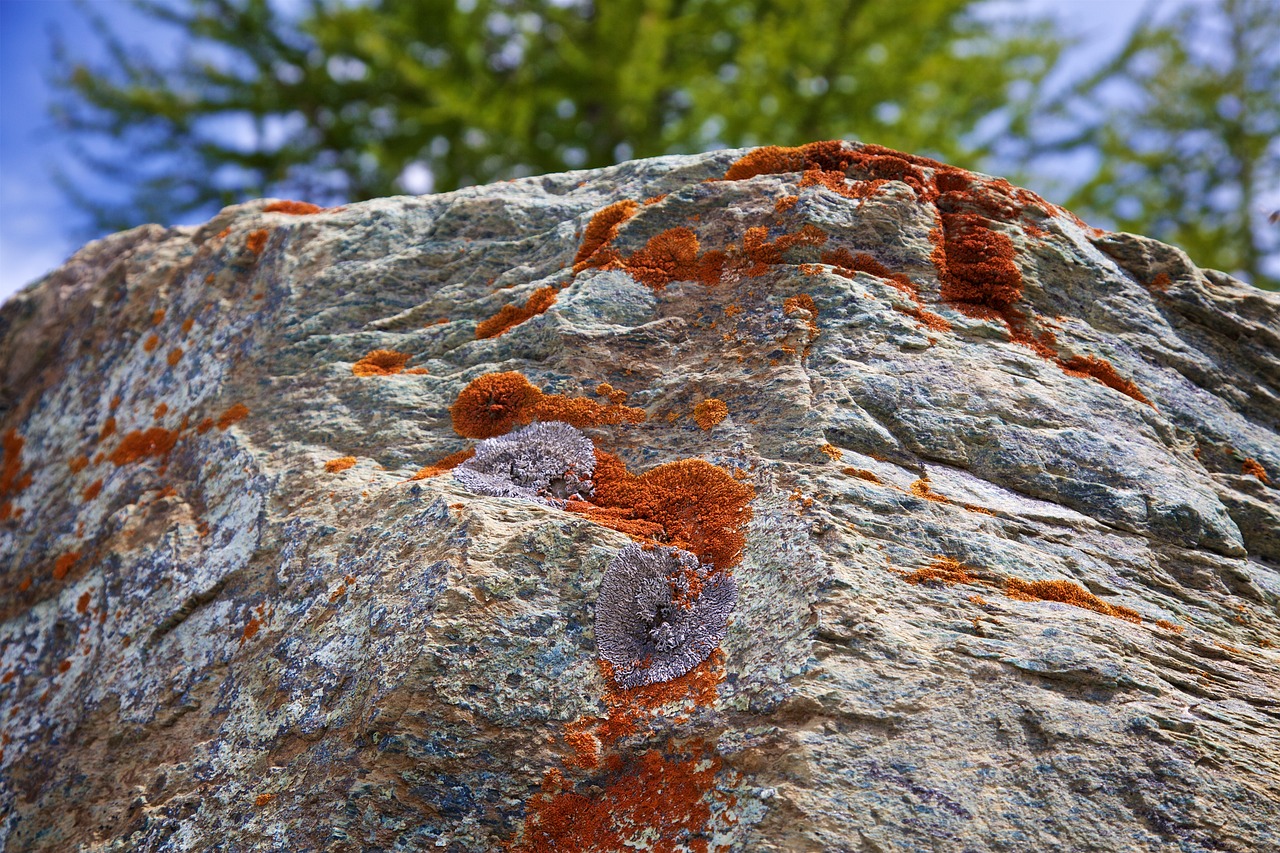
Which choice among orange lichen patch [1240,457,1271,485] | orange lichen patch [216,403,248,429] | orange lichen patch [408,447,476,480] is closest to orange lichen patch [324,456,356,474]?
orange lichen patch [408,447,476,480]

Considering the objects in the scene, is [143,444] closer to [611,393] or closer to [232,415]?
[232,415]

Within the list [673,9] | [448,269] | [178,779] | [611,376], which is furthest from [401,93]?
[178,779]

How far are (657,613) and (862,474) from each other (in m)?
0.96

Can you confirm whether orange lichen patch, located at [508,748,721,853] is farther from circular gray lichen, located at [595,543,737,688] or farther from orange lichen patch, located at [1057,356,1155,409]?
orange lichen patch, located at [1057,356,1155,409]

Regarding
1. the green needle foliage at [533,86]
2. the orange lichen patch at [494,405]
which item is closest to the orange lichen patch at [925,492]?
the orange lichen patch at [494,405]

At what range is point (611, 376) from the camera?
164 inches

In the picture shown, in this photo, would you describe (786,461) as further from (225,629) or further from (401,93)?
(401,93)

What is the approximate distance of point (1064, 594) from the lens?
10.9 ft

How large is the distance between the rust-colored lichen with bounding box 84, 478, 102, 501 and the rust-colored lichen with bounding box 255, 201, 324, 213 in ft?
6.55

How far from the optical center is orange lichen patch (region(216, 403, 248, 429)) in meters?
4.54

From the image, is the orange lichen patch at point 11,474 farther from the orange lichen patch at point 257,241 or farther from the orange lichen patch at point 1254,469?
the orange lichen patch at point 1254,469

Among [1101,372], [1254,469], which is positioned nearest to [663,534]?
[1101,372]

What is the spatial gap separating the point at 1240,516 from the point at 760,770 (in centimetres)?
259

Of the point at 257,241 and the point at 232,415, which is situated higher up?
the point at 257,241
